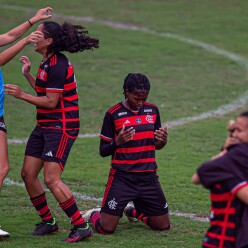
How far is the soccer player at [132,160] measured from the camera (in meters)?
8.83

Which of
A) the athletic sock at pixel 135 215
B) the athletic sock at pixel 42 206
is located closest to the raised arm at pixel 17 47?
the athletic sock at pixel 42 206

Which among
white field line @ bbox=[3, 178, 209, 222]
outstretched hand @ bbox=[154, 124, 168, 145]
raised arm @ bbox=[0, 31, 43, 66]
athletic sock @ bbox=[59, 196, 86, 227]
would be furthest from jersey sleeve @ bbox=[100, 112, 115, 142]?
white field line @ bbox=[3, 178, 209, 222]

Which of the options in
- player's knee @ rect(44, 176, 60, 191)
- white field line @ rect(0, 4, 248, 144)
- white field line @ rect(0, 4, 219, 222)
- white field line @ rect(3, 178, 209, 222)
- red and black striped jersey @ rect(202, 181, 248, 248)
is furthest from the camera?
white field line @ rect(0, 4, 248, 144)

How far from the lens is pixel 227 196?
233 inches

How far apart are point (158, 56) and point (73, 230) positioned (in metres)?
13.9

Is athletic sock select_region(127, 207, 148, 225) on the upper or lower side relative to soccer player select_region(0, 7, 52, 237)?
lower

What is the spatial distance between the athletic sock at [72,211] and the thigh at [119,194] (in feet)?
1.65

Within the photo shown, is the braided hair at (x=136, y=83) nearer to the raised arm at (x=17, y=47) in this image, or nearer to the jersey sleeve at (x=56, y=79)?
the jersey sleeve at (x=56, y=79)

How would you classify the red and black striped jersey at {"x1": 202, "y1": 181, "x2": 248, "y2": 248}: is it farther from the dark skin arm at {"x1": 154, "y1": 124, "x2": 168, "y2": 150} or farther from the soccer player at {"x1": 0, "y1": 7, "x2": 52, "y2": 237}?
the soccer player at {"x1": 0, "y1": 7, "x2": 52, "y2": 237}

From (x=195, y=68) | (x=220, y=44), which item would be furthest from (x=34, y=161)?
(x=220, y=44)

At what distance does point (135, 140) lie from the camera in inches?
347

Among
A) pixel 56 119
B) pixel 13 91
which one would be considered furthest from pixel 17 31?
pixel 56 119

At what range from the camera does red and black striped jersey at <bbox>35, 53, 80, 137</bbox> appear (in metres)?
8.45

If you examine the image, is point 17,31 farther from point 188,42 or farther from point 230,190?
point 188,42
